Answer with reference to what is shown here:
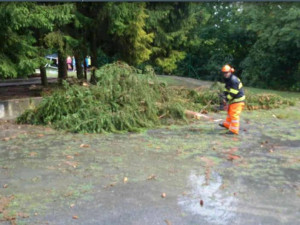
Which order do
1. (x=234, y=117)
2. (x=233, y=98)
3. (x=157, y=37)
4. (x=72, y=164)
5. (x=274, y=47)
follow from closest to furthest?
1. (x=72, y=164)
2. (x=234, y=117)
3. (x=233, y=98)
4. (x=157, y=37)
5. (x=274, y=47)

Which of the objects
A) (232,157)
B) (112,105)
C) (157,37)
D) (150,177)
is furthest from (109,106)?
(157,37)

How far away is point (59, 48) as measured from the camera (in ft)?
39.9

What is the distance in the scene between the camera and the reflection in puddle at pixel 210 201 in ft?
14.7

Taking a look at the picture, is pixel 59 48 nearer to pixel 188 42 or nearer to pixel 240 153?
pixel 240 153

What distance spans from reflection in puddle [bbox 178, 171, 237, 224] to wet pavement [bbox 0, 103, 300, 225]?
0.5 inches

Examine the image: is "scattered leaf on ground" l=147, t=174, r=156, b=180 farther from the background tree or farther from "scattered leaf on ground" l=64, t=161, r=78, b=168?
the background tree

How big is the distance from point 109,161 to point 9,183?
1.70m

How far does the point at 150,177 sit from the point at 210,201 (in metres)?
1.17

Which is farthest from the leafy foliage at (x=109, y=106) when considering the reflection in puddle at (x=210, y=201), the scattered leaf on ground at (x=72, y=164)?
the reflection in puddle at (x=210, y=201)

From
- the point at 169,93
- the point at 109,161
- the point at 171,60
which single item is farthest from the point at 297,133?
the point at 171,60

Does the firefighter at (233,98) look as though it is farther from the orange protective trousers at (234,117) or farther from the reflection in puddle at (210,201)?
the reflection in puddle at (210,201)

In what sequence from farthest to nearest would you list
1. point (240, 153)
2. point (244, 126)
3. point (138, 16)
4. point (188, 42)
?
1. point (188, 42)
2. point (138, 16)
3. point (244, 126)
4. point (240, 153)

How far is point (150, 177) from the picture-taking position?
19.0 ft

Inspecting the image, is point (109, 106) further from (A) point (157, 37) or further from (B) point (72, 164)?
(A) point (157, 37)
